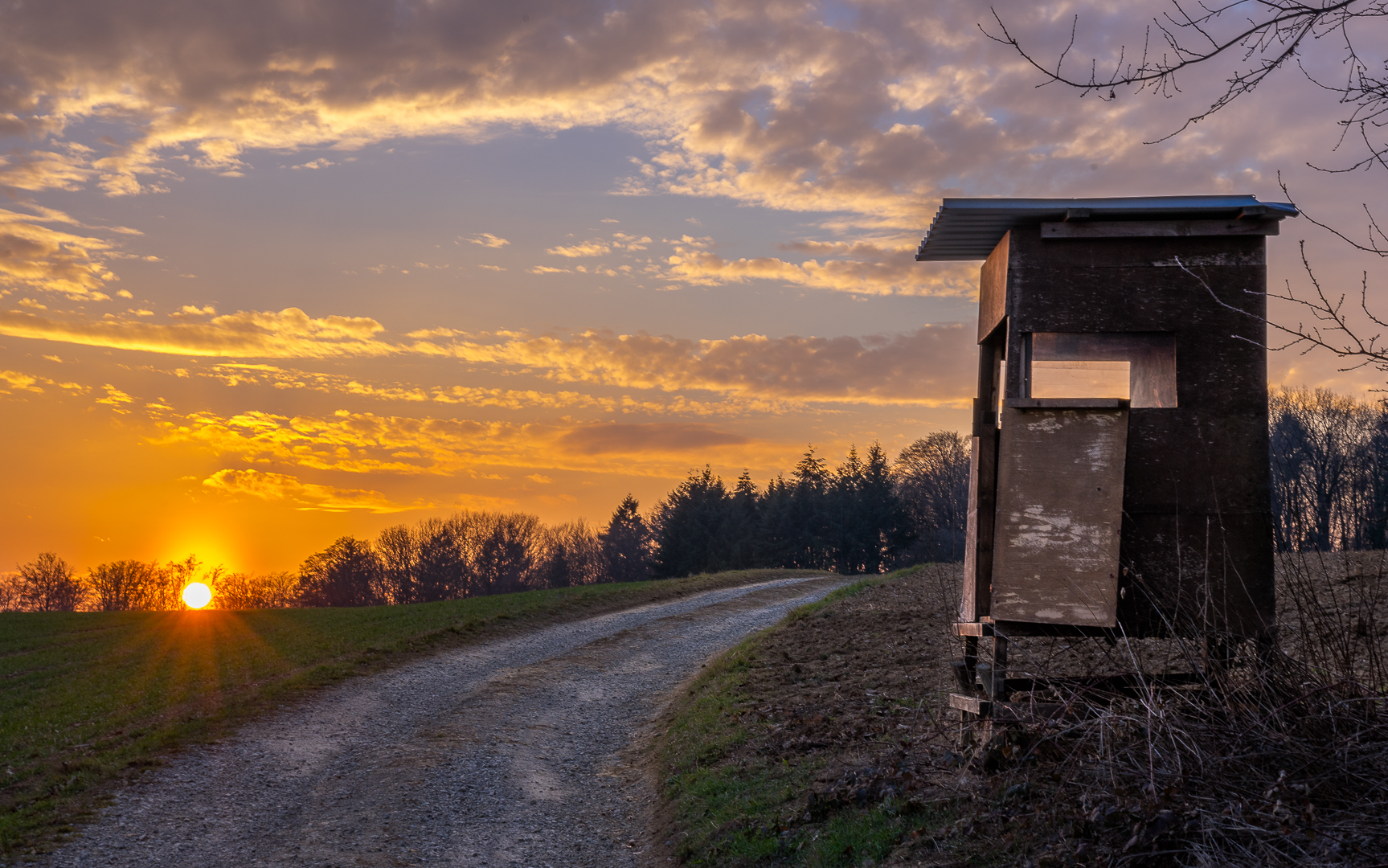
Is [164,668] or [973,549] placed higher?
[973,549]

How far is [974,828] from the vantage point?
255 inches

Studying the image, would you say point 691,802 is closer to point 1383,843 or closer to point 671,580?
point 1383,843

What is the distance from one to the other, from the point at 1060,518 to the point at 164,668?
20.2m

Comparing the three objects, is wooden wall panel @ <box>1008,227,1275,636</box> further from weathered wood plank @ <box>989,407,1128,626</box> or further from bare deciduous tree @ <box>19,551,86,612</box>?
bare deciduous tree @ <box>19,551,86,612</box>

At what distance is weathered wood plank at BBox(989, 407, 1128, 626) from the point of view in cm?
771

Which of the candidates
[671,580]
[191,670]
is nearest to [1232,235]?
[191,670]

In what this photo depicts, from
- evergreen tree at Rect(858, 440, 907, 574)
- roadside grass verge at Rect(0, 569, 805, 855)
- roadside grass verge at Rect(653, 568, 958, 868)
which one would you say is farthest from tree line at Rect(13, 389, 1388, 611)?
roadside grass verge at Rect(653, 568, 958, 868)

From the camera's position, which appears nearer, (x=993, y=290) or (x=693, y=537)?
(x=993, y=290)

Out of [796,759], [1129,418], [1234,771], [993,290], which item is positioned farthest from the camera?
[796,759]

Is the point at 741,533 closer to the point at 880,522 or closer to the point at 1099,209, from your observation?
the point at 880,522

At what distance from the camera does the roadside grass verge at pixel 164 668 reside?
11.0 m

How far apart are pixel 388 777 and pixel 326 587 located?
69196 millimetres

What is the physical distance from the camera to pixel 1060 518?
784 centimetres

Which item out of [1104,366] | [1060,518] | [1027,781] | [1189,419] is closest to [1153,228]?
[1104,366]
